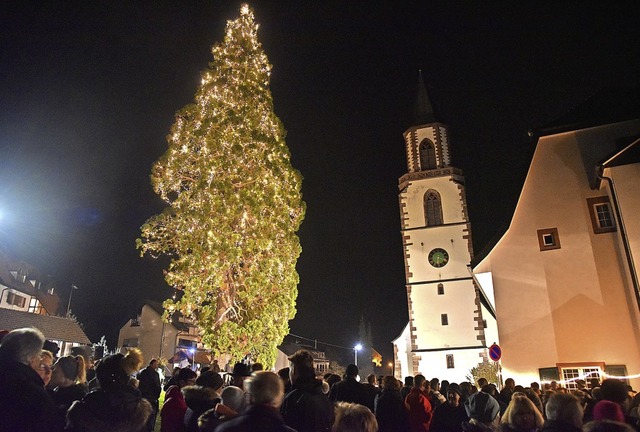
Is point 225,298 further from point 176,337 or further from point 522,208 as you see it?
point 176,337

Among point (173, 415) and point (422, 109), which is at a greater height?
point (422, 109)

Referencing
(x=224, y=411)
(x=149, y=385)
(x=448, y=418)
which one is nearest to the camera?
(x=224, y=411)

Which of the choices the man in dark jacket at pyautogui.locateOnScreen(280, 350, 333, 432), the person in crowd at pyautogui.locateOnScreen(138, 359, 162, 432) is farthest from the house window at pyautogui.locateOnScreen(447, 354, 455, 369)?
the man in dark jacket at pyautogui.locateOnScreen(280, 350, 333, 432)

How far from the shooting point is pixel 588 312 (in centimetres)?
1519

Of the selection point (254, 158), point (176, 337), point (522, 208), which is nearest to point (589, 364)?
point (522, 208)

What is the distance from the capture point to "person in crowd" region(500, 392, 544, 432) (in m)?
4.20

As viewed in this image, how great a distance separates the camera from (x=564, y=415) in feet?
12.4

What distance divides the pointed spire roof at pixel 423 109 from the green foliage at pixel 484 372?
21.8 m

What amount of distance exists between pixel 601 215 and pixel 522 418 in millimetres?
14884

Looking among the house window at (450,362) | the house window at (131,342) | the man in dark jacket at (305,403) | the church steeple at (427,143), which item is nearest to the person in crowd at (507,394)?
the man in dark jacket at (305,403)

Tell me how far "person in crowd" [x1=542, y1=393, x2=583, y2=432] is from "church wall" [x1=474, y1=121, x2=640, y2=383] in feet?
44.8

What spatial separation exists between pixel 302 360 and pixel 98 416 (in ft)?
6.78

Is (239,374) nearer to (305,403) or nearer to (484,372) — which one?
(305,403)

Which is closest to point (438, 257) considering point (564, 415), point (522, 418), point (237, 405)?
point (522, 418)
